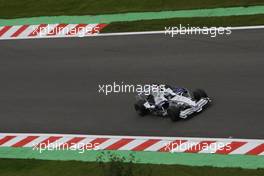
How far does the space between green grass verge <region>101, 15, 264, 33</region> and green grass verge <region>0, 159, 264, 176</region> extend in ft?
25.0

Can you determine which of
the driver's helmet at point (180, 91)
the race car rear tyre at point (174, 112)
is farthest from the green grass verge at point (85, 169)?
the driver's helmet at point (180, 91)

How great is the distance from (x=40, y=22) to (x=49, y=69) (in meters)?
3.61

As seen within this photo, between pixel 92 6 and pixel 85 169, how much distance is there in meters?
10.9

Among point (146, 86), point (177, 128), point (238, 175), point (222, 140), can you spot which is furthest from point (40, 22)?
point (238, 175)

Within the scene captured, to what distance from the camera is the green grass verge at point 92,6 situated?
Answer: 2367 cm

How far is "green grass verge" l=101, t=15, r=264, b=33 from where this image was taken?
21875 millimetres

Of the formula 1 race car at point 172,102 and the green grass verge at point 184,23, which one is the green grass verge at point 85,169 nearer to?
the formula 1 race car at point 172,102

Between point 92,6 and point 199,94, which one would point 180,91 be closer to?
point 199,94

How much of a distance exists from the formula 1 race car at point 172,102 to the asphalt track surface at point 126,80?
246mm

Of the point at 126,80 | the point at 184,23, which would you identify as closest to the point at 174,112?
the point at 126,80

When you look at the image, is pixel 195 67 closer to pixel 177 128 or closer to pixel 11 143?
pixel 177 128

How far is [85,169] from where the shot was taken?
1628 centimetres

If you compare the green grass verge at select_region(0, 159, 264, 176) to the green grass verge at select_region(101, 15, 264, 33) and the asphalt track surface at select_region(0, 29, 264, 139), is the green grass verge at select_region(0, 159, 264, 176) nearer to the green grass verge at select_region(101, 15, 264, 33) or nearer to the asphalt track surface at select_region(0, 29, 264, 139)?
the asphalt track surface at select_region(0, 29, 264, 139)

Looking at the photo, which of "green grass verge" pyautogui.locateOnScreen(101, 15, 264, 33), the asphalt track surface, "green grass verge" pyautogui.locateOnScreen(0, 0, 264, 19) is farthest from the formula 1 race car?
"green grass verge" pyautogui.locateOnScreen(0, 0, 264, 19)
